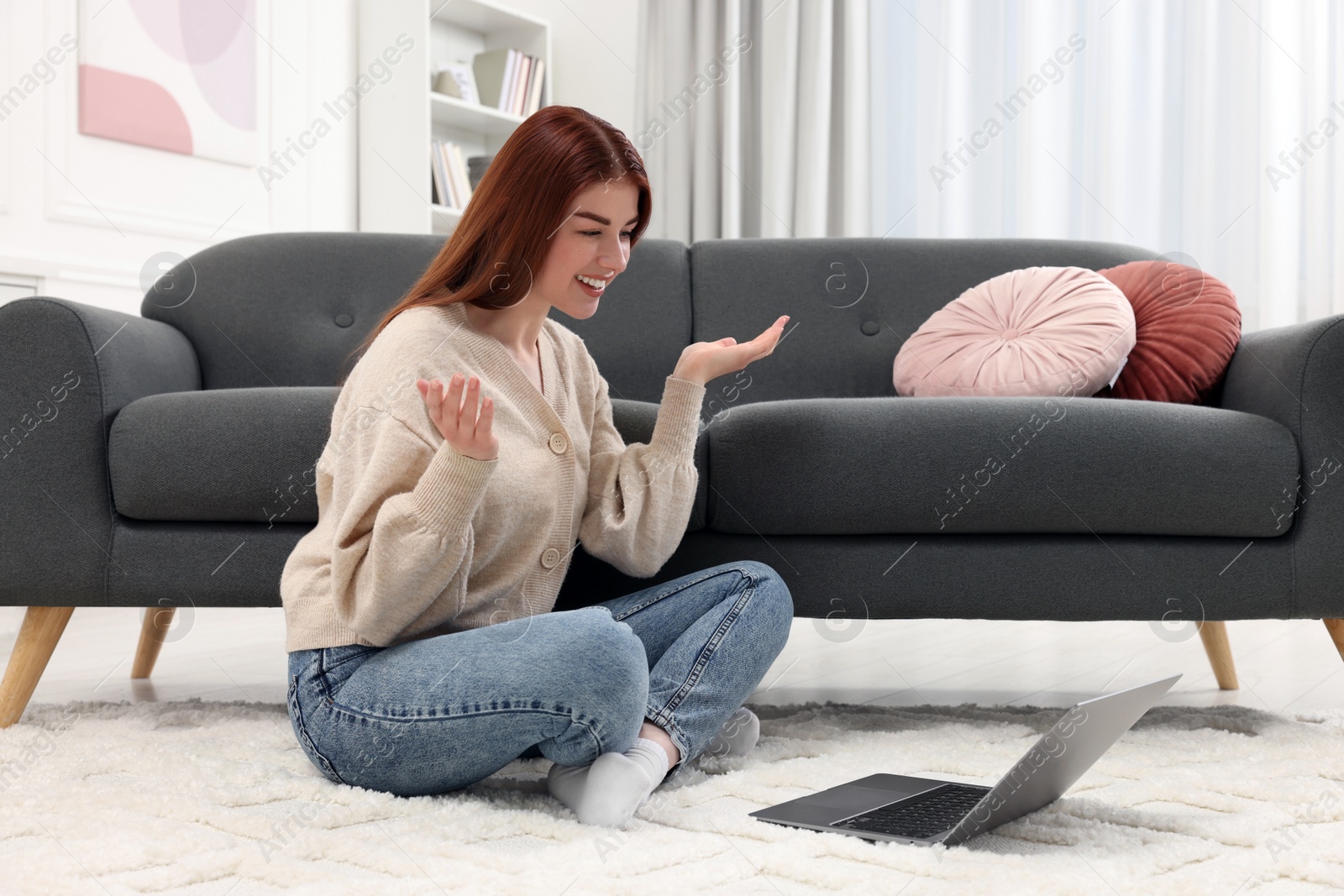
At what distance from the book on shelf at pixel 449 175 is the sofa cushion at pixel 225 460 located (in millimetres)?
2243

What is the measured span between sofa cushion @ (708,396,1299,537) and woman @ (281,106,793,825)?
0.16 metres

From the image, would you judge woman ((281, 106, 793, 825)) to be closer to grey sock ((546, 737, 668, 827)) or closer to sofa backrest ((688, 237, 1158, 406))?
grey sock ((546, 737, 668, 827))

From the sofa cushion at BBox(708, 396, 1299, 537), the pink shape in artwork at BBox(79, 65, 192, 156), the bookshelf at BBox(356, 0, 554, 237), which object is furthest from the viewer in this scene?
the bookshelf at BBox(356, 0, 554, 237)

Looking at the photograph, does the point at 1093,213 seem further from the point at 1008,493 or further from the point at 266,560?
the point at 266,560

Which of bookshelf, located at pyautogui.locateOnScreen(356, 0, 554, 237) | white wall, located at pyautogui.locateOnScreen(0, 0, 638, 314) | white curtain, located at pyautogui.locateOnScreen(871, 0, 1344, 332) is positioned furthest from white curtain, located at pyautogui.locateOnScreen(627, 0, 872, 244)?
bookshelf, located at pyautogui.locateOnScreen(356, 0, 554, 237)

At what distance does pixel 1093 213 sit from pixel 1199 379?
1.65 m

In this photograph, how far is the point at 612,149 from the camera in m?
1.22

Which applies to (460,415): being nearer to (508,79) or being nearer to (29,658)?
(29,658)

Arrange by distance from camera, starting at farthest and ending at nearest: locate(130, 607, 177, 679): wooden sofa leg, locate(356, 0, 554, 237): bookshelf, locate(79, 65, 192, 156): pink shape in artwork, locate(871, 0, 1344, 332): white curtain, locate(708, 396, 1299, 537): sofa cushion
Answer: locate(356, 0, 554, 237): bookshelf
locate(871, 0, 1344, 332): white curtain
locate(79, 65, 192, 156): pink shape in artwork
locate(130, 607, 177, 679): wooden sofa leg
locate(708, 396, 1299, 537): sofa cushion

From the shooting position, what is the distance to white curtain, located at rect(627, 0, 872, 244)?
3553 mm

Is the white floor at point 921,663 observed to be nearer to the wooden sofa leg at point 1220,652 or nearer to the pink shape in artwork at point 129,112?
the wooden sofa leg at point 1220,652

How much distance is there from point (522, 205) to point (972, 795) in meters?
0.75

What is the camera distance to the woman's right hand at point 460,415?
0.97 metres

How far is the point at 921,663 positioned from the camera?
2.20 m
